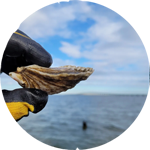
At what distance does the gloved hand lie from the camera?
4.49ft

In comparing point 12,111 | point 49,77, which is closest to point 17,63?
point 49,77

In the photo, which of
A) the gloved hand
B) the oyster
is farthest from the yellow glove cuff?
the oyster

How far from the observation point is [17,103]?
1.39 meters

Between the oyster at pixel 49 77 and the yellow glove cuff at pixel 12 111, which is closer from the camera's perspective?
the yellow glove cuff at pixel 12 111

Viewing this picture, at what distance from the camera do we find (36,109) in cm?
150

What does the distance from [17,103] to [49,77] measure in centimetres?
40

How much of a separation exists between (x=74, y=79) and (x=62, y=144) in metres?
14.4

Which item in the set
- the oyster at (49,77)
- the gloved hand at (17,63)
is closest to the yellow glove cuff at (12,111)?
the gloved hand at (17,63)

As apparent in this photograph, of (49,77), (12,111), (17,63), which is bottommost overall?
(12,111)

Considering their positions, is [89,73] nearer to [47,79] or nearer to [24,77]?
[47,79]

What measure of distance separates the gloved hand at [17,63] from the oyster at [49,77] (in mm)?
79

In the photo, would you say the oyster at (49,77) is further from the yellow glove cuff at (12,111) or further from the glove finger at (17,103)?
the yellow glove cuff at (12,111)

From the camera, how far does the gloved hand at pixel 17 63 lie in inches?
53.8

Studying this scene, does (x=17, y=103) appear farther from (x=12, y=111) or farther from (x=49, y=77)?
(x=49, y=77)
